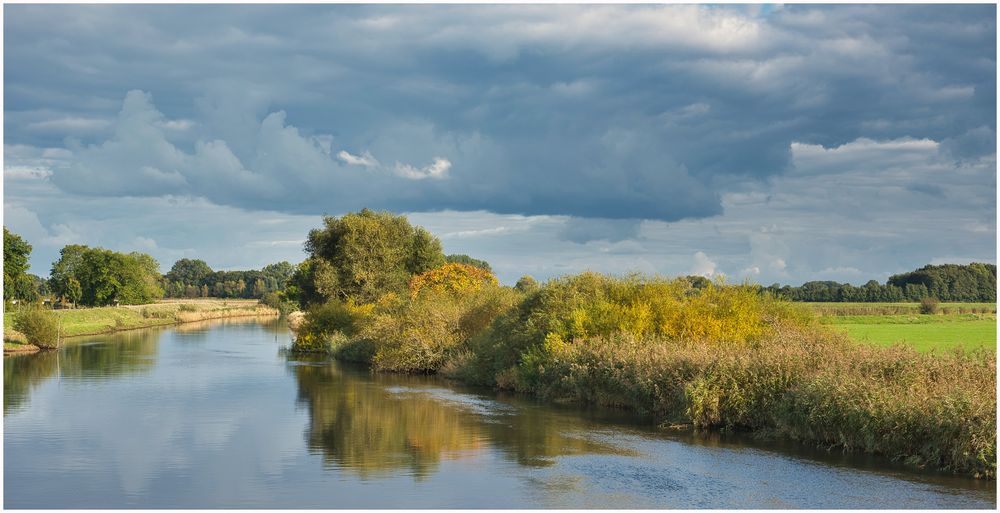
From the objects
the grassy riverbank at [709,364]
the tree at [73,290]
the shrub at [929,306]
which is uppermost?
the tree at [73,290]

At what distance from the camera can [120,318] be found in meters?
87.6

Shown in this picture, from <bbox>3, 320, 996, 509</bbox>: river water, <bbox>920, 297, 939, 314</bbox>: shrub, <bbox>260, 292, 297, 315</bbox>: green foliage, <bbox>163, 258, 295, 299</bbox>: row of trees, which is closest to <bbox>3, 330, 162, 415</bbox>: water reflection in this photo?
<bbox>3, 320, 996, 509</bbox>: river water

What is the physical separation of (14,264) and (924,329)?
68493 mm

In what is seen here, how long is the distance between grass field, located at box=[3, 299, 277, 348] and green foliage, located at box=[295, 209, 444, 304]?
773 inches

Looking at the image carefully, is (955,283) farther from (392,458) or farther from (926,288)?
(392,458)

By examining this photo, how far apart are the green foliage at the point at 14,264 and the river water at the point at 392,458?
41.1 meters

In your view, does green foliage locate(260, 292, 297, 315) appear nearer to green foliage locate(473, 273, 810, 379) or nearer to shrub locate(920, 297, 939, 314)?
shrub locate(920, 297, 939, 314)

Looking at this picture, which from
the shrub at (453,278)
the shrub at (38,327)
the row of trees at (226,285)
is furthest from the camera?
the row of trees at (226,285)

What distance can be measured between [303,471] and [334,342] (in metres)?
39.0

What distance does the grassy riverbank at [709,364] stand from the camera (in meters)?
19.4

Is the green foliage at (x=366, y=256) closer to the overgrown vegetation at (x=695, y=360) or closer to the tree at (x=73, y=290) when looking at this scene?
the overgrown vegetation at (x=695, y=360)

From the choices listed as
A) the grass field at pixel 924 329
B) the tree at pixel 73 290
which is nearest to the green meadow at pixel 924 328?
the grass field at pixel 924 329

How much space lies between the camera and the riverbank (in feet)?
194

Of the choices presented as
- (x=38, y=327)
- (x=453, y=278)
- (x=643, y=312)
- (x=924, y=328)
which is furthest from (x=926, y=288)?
(x=38, y=327)
